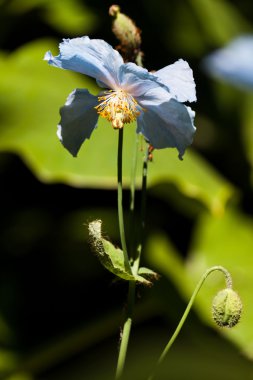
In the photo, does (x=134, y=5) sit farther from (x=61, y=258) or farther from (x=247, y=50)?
(x=247, y=50)

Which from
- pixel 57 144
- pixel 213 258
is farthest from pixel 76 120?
pixel 213 258

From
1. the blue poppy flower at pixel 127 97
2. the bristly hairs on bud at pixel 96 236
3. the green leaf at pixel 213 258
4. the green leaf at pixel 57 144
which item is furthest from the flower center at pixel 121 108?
the green leaf at pixel 213 258

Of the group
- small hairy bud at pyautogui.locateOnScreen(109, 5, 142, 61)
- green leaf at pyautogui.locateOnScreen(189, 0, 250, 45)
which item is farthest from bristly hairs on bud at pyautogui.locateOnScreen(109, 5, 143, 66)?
green leaf at pyautogui.locateOnScreen(189, 0, 250, 45)

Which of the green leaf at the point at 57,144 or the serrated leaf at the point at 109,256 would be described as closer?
the serrated leaf at the point at 109,256

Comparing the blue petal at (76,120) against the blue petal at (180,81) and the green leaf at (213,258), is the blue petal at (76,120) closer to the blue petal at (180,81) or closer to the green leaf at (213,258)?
the blue petal at (180,81)

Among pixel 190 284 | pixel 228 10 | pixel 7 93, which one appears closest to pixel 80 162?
pixel 7 93

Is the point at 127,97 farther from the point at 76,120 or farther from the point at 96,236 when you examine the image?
the point at 96,236
